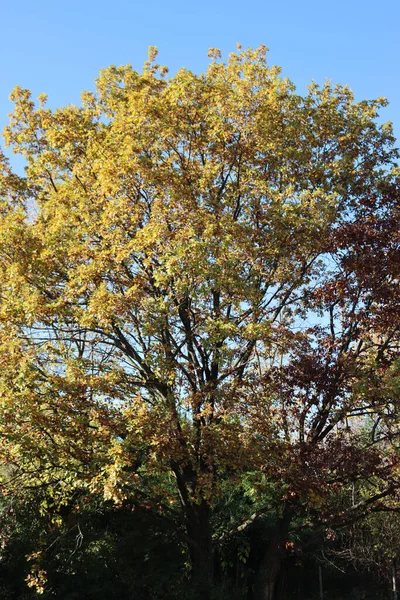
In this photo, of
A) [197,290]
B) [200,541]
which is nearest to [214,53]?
[197,290]

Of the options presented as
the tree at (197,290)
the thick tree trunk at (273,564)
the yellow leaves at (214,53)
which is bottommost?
the thick tree trunk at (273,564)

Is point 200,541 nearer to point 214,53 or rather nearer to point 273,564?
point 273,564

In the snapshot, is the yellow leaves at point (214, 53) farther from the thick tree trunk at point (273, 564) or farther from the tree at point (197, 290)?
the thick tree trunk at point (273, 564)

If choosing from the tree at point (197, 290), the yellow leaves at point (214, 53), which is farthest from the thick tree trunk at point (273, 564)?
the yellow leaves at point (214, 53)

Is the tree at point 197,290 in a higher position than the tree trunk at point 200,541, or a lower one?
higher

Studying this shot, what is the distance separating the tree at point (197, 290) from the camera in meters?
8.24

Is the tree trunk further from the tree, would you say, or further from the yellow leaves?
the yellow leaves

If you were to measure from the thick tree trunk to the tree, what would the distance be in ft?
0.14

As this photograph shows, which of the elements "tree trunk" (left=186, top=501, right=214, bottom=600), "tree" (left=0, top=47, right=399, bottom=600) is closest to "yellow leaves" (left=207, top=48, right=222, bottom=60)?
"tree" (left=0, top=47, right=399, bottom=600)

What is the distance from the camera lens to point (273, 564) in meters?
10.7

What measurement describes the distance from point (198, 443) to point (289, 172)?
5179 millimetres

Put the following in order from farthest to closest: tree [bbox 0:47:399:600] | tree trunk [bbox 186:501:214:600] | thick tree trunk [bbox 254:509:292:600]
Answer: thick tree trunk [bbox 254:509:292:600] → tree trunk [bbox 186:501:214:600] → tree [bbox 0:47:399:600]

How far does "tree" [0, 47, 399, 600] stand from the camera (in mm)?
8242

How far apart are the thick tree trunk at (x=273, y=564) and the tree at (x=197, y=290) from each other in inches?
1.7
